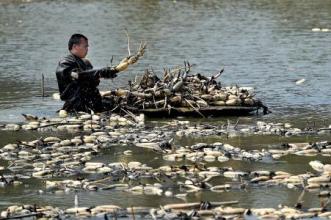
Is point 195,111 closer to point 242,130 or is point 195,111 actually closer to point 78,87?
point 242,130

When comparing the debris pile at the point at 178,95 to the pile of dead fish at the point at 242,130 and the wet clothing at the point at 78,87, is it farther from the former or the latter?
the pile of dead fish at the point at 242,130

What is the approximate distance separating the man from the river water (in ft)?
1.87

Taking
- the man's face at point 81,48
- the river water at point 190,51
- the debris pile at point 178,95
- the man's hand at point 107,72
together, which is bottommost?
the river water at point 190,51

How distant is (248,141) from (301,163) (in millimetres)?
1707

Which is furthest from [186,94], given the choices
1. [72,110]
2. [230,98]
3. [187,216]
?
[187,216]

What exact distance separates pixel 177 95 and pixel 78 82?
1573 millimetres

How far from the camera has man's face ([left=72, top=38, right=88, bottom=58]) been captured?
17062 millimetres

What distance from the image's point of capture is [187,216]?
1034cm

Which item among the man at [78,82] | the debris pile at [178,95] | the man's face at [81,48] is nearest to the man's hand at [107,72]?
the man at [78,82]

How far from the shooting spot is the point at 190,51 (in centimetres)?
2733

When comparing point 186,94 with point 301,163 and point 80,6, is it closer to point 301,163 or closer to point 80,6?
point 301,163

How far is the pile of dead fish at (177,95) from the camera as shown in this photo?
1681cm

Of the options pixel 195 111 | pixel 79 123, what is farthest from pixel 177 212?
pixel 195 111

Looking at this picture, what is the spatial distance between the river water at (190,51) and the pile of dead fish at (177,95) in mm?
414
